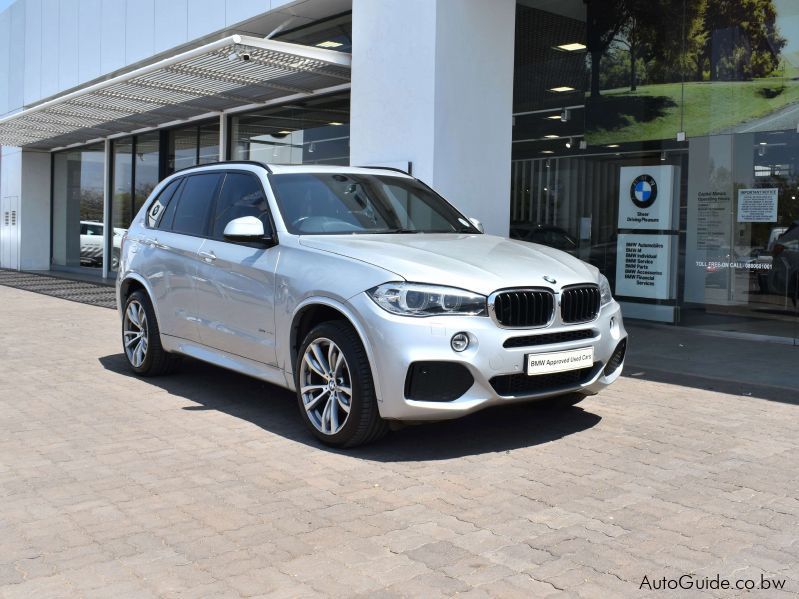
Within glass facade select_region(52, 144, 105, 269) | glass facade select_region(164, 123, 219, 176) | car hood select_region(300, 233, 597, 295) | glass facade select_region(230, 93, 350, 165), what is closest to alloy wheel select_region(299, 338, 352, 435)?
car hood select_region(300, 233, 597, 295)

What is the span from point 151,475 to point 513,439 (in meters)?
2.25

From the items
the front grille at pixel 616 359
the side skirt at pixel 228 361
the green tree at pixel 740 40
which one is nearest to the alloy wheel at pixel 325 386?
the side skirt at pixel 228 361

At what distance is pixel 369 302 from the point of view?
4.86 m

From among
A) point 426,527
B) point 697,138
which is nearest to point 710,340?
point 697,138

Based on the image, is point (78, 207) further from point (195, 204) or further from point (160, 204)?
point (195, 204)

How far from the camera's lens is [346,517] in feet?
13.2

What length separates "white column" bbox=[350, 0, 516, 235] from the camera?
9.85 m

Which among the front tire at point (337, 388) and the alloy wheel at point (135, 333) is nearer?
the front tire at point (337, 388)

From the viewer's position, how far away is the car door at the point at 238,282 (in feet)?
18.8

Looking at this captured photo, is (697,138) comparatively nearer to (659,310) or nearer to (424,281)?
(659,310)

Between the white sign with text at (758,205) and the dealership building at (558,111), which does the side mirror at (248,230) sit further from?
the white sign with text at (758,205)

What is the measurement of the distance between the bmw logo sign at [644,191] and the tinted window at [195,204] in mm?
7571

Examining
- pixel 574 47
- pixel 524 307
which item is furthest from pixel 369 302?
pixel 574 47

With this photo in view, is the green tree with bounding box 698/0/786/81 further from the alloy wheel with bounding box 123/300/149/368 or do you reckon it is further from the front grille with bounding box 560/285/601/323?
the alloy wheel with bounding box 123/300/149/368
